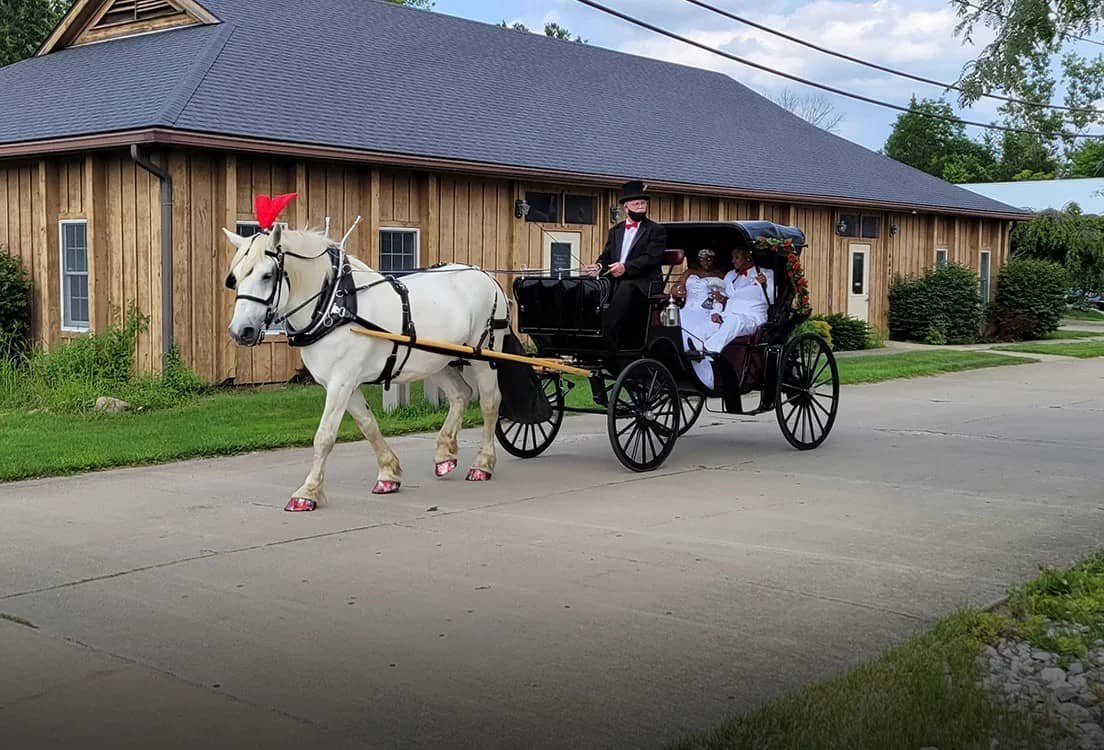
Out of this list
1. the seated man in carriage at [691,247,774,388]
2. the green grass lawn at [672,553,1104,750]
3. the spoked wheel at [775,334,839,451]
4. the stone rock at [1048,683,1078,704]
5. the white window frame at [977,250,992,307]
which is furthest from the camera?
the white window frame at [977,250,992,307]

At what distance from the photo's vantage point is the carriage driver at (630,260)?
11.0 meters

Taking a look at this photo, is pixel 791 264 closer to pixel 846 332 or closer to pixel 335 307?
pixel 335 307

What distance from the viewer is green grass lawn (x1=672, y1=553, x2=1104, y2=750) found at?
15.9 ft

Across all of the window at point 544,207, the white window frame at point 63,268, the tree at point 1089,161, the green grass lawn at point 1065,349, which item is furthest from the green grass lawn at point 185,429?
the tree at point 1089,161

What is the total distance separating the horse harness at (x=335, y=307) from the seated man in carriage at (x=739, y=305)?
313 centimetres

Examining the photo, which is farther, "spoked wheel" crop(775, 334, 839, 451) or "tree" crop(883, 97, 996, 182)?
"tree" crop(883, 97, 996, 182)

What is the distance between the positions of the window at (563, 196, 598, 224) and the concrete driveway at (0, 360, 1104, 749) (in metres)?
10.2

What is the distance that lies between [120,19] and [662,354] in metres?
14.9

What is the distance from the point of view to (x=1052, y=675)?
579 cm

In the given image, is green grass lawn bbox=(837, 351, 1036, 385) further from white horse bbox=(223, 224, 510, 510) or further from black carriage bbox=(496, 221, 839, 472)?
white horse bbox=(223, 224, 510, 510)

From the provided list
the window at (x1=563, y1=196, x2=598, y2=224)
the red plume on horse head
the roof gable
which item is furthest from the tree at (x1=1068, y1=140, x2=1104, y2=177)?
the red plume on horse head

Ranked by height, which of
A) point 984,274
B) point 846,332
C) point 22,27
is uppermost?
point 22,27

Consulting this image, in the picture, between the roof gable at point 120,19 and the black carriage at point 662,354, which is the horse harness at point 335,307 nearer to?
the black carriage at point 662,354

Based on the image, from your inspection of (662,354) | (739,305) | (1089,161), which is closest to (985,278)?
Result: (739,305)
